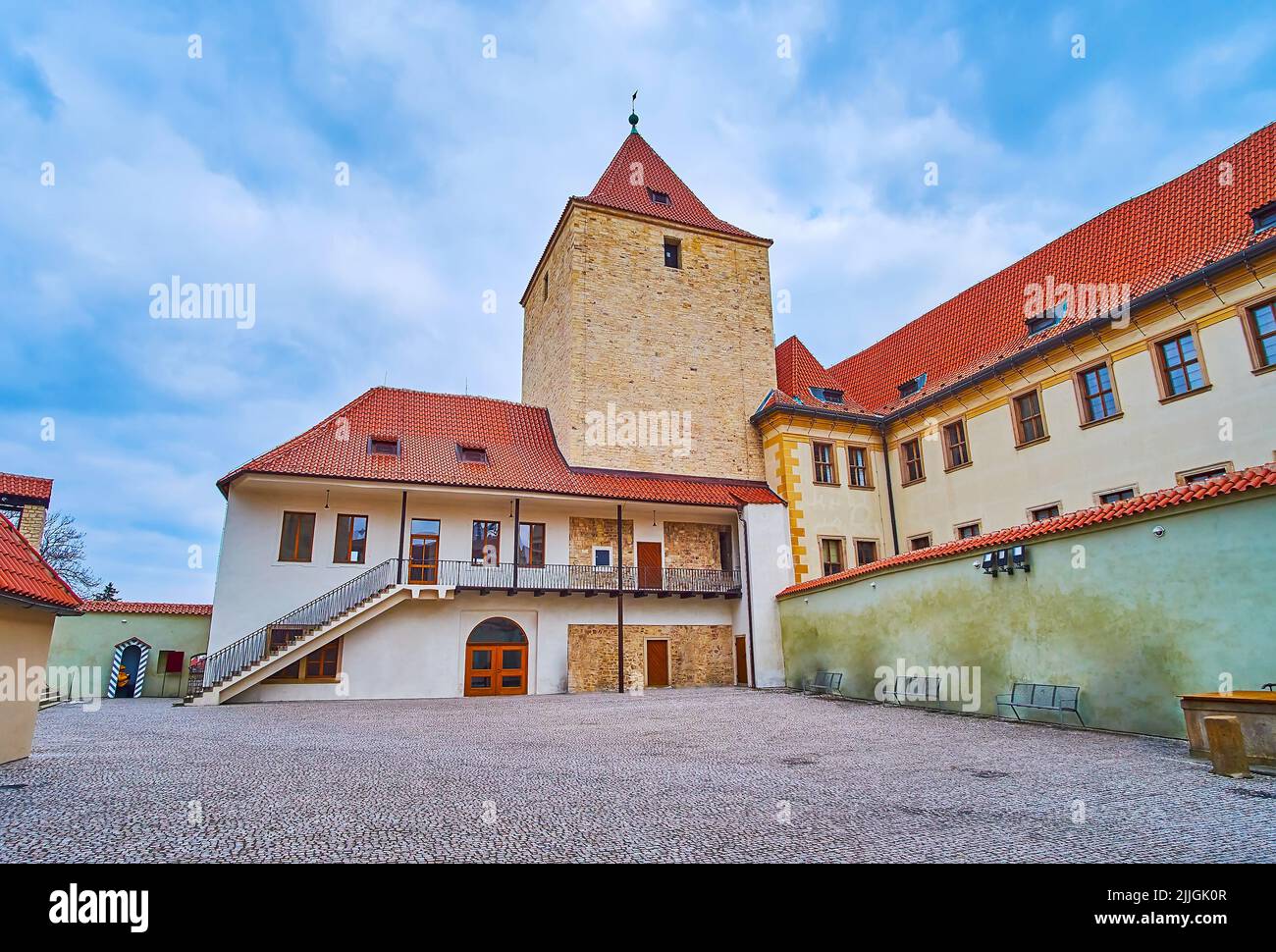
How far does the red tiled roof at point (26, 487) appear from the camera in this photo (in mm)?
22484

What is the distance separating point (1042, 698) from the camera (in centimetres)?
1080

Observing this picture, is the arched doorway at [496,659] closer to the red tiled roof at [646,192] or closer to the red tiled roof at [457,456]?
the red tiled roof at [457,456]

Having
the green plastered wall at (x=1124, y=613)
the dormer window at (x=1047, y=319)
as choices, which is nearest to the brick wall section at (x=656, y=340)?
the dormer window at (x=1047, y=319)

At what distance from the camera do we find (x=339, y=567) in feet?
61.7

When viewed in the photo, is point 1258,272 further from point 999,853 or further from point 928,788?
point 999,853

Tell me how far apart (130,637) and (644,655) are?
15.7 m

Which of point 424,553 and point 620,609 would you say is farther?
point 620,609

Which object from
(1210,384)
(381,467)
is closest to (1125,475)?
(1210,384)

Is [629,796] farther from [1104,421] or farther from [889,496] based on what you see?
[889,496]

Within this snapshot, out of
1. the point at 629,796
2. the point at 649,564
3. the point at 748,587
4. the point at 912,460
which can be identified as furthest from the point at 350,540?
the point at 912,460

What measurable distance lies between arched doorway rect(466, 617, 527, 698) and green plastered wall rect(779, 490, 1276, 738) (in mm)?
10533

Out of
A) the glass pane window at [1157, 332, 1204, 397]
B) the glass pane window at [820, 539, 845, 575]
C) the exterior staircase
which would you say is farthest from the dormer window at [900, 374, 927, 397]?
the exterior staircase
